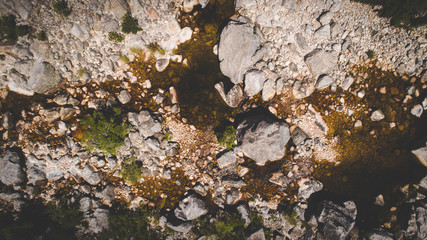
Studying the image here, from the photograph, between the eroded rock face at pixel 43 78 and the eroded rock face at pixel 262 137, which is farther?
the eroded rock face at pixel 262 137

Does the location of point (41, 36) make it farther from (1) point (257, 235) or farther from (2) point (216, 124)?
(1) point (257, 235)

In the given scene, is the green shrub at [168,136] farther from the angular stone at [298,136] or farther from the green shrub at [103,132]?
the angular stone at [298,136]

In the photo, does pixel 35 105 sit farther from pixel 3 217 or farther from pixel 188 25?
pixel 188 25

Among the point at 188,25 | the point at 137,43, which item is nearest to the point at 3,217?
the point at 137,43

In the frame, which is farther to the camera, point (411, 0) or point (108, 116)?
point (108, 116)

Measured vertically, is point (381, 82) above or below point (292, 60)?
below

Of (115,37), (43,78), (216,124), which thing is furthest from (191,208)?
(43,78)

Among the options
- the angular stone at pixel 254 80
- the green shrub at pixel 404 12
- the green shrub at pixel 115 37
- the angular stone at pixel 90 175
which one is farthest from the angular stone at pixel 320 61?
the angular stone at pixel 90 175
